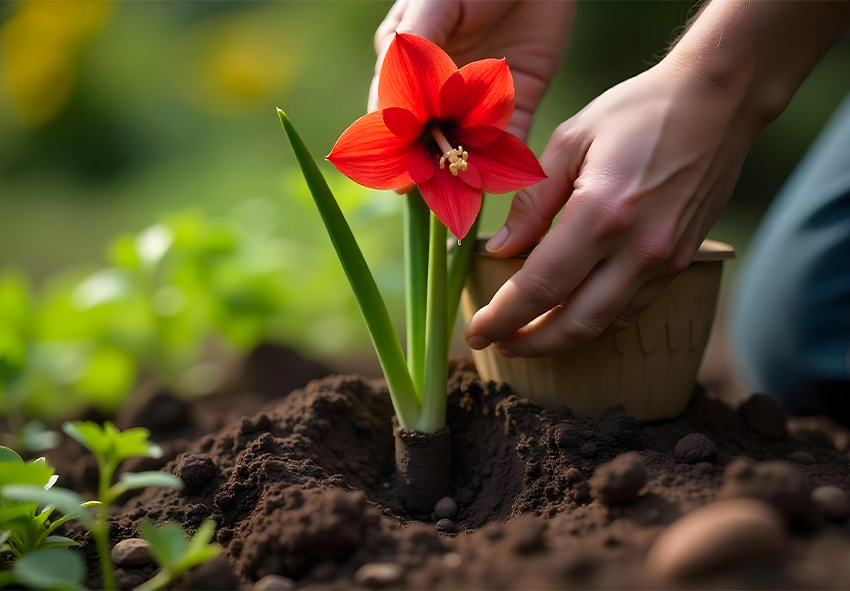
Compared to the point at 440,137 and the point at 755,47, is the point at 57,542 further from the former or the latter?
the point at 755,47

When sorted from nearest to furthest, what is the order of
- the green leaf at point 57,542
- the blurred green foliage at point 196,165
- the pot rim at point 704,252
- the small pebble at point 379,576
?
the small pebble at point 379,576
the green leaf at point 57,542
the pot rim at point 704,252
the blurred green foliage at point 196,165

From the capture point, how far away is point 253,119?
4.88 meters

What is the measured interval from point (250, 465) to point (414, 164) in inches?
18.6

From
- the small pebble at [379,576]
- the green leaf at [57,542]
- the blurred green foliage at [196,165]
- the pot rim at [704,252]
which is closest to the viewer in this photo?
the small pebble at [379,576]

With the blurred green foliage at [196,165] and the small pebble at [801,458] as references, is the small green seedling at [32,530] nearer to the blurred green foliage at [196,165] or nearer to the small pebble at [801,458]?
the blurred green foliage at [196,165]

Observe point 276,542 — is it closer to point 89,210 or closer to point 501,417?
point 501,417

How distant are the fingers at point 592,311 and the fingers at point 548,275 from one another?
0.06 feet

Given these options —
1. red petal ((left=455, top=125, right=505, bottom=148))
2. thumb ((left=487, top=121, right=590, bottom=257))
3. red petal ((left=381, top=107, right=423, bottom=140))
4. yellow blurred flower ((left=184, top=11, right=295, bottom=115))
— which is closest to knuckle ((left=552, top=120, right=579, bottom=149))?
thumb ((left=487, top=121, right=590, bottom=257))

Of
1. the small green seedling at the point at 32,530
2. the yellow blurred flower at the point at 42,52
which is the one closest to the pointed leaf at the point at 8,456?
the small green seedling at the point at 32,530

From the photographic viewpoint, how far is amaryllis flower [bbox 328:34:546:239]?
860 millimetres

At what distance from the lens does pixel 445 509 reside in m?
1.00

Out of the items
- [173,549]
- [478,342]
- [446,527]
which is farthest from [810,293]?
[173,549]

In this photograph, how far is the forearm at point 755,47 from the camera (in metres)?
0.90

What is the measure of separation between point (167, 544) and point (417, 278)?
0.53 metres
